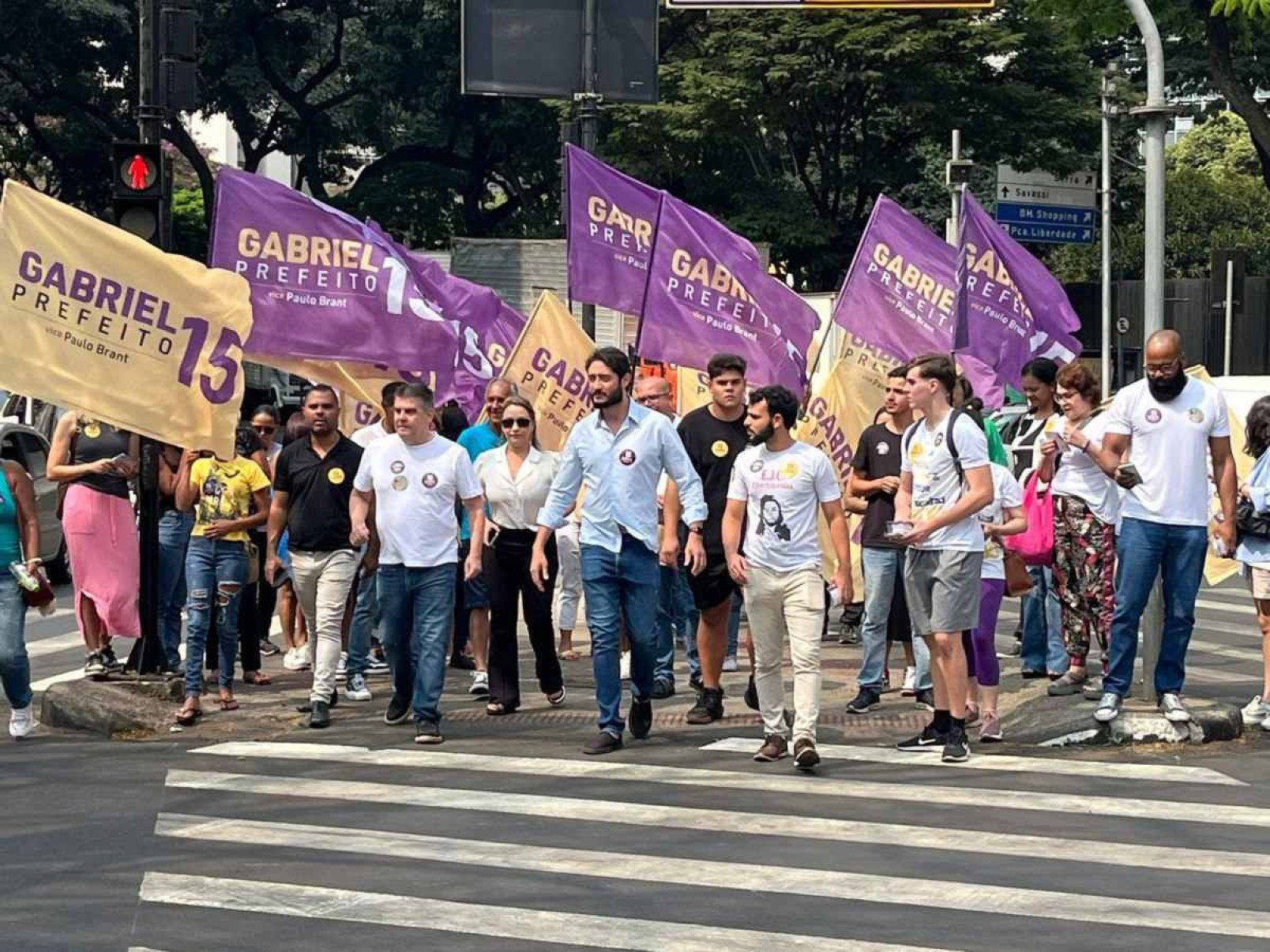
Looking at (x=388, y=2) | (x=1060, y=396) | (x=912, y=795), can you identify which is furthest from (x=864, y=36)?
(x=912, y=795)

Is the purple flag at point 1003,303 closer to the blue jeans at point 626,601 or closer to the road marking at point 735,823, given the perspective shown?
the blue jeans at point 626,601

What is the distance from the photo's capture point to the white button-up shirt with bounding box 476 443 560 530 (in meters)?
11.8

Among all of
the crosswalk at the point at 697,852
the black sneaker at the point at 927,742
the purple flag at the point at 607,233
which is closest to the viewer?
the crosswalk at the point at 697,852

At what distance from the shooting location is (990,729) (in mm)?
10844

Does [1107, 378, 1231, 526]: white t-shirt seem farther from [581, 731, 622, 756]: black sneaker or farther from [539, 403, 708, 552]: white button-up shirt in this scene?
[581, 731, 622, 756]: black sneaker

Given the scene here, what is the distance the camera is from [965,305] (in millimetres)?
14828

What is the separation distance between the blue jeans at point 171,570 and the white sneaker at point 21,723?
4.76 feet

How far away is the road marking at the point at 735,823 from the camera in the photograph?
26.7 feet

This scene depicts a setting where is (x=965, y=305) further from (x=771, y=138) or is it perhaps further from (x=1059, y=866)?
(x=771, y=138)

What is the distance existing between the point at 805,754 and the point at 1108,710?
1729 mm

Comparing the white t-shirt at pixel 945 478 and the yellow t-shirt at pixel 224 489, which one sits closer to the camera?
the white t-shirt at pixel 945 478

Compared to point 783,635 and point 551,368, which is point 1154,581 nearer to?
point 783,635

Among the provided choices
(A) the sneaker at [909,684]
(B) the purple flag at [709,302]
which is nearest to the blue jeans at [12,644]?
(A) the sneaker at [909,684]

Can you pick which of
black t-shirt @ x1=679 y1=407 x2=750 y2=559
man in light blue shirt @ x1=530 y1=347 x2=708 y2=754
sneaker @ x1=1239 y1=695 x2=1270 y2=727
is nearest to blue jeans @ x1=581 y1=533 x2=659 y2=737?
man in light blue shirt @ x1=530 y1=347 x2=708 y2=754
